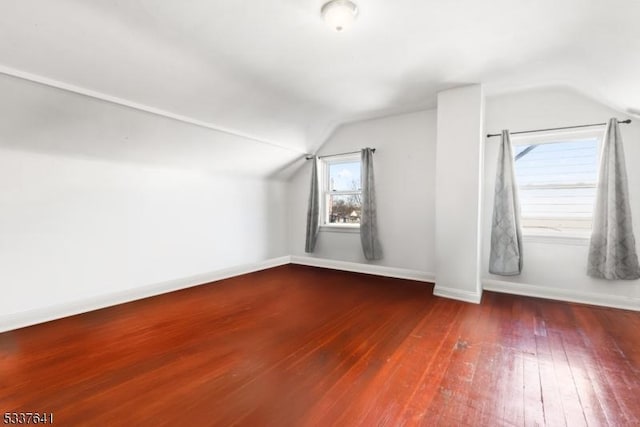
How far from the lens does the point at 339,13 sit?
1.73 m

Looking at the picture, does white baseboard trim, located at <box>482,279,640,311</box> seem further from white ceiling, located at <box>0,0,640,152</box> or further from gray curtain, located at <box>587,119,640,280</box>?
white ceiling, located at <box>0,0,640,152</box>

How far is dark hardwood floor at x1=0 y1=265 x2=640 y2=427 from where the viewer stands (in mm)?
1332

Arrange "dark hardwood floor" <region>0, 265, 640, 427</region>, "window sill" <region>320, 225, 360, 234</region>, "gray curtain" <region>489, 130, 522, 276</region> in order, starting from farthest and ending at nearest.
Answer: "window sill" <region>320, 225, 360, 234</region> → "gray curtain" <region>489, 130, 522, 276</region> → "dark hardwood floor" <region>0, 265, 640, 427</region>

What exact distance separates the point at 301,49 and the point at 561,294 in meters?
3.44

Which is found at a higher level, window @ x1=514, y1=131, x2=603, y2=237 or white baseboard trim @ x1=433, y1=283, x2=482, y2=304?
window @ x1=514, y1=131, x2=603, y2=237

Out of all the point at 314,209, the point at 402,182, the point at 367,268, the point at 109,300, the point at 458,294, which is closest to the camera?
the point at 109,300

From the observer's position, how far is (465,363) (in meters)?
1.75

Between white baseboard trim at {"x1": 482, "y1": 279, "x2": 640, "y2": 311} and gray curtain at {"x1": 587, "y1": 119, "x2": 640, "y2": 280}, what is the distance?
0.22 metres

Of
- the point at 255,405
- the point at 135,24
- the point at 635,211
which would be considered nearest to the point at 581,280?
the point at 635,211

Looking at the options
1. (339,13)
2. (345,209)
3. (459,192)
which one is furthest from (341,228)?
(339,13)

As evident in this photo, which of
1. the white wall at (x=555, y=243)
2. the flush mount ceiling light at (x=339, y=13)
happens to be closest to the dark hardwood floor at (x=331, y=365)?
the white wall at (x=555, y=243)

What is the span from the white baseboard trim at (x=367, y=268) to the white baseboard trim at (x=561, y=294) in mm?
703

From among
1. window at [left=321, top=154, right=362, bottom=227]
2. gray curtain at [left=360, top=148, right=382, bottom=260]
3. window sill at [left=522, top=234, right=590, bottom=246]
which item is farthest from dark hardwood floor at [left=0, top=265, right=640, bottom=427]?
window at [left=321, top=154, right=362, bottom=227]

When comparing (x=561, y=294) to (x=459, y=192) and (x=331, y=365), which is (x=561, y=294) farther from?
(x=331, y=365)
